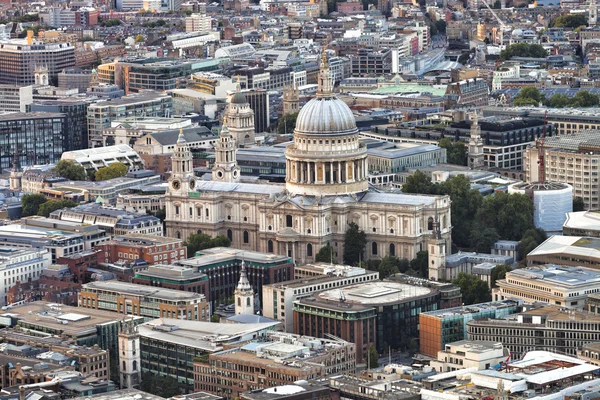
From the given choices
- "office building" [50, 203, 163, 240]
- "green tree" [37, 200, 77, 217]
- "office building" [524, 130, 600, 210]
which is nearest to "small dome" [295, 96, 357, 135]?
"office building" [50, 203, 163, 240]

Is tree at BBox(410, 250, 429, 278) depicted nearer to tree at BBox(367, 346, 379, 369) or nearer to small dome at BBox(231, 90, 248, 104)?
tree at BBox(367, 346, 379, 369)

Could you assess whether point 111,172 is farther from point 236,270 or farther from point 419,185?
point 236,270

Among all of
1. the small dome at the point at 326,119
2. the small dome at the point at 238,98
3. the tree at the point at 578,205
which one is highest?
the small dome at the point at 326,119

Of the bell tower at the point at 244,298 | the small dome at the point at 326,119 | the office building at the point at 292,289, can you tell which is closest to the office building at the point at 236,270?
the office building at the point at 292,289

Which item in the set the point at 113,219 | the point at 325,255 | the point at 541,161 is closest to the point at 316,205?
the point at 325,255

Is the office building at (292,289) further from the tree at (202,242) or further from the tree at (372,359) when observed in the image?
the tree at (202,242)

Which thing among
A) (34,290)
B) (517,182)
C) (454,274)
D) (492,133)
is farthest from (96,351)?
(492,133)

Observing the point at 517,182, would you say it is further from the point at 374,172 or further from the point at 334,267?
the point at 334,267
